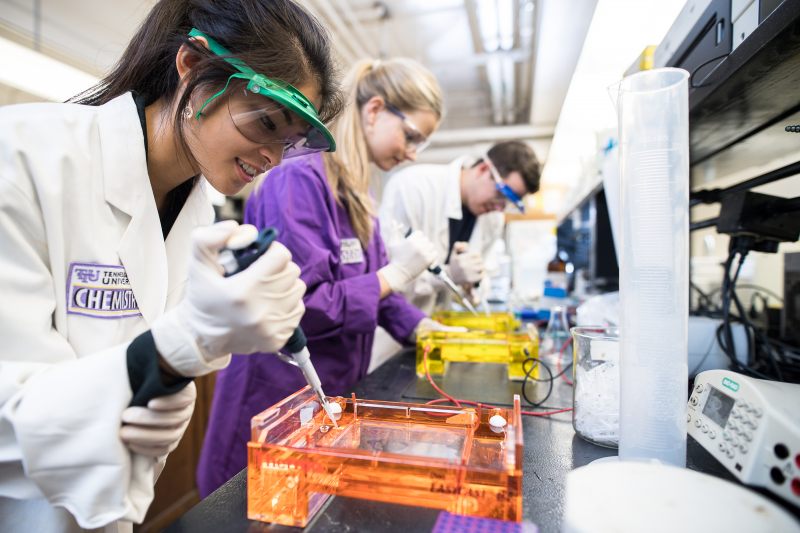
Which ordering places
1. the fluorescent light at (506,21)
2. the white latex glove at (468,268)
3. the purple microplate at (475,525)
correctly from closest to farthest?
the purple microplate at (475,525)
the white latex glove at (468,268)
the fluorescent light at (506,21)

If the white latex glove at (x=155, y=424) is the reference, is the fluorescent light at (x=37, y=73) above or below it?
above

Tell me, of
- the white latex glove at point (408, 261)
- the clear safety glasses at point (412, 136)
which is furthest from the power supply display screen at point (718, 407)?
the clear safety glasses at point (412, 136)

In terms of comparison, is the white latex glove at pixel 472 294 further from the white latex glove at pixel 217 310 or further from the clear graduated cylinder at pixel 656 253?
the white latex glove at pixel 217 310

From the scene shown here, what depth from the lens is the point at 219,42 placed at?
2.60ft

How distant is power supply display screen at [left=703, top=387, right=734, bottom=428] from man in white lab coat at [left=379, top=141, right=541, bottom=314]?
1483 millimetres

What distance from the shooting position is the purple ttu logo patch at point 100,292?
27.5 inches

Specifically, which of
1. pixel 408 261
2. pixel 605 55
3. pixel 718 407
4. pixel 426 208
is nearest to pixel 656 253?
pixel 718 407

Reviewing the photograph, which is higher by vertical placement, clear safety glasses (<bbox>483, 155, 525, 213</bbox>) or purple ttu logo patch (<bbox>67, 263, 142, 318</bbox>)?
clear safety glasses (<bbox>483, 155, 525, 213</bbox>)

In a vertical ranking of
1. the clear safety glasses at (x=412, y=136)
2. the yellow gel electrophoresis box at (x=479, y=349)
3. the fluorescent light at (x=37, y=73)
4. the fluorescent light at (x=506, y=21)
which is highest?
the fluorescent light at (x=506, y=21)

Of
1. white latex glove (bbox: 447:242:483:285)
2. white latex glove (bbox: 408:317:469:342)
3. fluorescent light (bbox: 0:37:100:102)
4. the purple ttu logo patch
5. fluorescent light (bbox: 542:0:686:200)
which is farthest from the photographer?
fluorescent light (bbox: 0:37:100:102)

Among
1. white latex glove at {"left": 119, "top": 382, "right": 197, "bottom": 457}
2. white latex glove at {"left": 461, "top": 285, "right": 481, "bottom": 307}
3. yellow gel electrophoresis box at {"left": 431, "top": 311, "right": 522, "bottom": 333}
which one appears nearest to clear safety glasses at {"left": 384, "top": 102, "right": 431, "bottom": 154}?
yellow gel electrophoresis box at {"left": 431, "top": 311, "right": 522, "bottom": 333}

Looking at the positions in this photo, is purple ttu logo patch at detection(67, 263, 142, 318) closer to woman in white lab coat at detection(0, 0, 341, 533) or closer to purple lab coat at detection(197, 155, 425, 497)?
woman in white lab coat at detection(0, 0, 341, 533)

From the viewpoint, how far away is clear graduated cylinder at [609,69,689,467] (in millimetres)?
596

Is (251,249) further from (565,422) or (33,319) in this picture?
(565,422)
